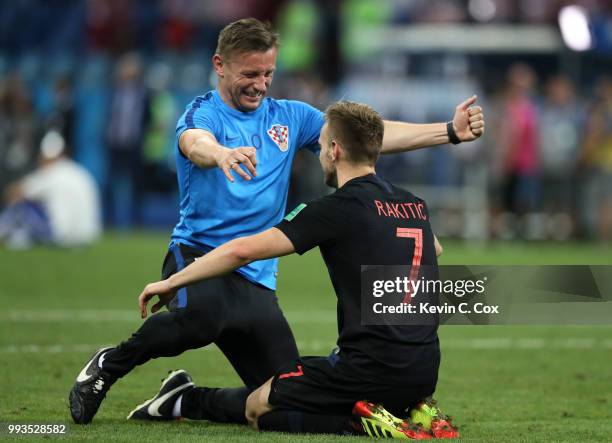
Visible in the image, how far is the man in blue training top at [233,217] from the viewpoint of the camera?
6.91 meters

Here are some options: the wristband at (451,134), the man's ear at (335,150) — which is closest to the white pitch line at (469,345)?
the wristband at (451,134)

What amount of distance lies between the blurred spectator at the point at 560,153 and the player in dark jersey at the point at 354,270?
626 inches

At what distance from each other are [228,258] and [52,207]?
1412 centimetres

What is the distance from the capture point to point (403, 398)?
646 cm

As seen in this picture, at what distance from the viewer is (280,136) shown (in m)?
7.47

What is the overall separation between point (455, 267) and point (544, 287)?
2.52 ft

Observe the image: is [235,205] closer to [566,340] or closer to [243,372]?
[243,372]

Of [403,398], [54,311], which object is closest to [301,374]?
[403,398]

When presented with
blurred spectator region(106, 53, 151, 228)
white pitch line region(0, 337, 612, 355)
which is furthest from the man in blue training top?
blurred spectator region(106, 53, 151, 228)

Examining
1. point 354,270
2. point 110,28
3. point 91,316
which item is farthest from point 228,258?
point 110,28

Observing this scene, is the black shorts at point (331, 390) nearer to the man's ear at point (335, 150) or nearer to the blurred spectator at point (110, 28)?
the man's ear at point (335, 150)

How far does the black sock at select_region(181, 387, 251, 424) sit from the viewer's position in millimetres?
7035

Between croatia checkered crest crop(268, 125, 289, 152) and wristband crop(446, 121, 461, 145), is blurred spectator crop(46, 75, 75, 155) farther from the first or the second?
wristband crop(446, 121, 461, 145)

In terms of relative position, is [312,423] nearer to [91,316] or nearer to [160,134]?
[91,316]
